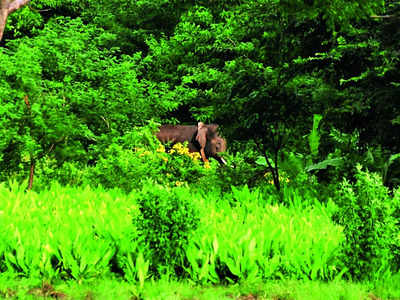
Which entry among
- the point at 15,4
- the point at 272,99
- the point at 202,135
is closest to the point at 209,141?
the point at 202,135

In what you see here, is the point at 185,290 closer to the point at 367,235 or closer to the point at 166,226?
the point at 166,226

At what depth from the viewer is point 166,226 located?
519 centimetres

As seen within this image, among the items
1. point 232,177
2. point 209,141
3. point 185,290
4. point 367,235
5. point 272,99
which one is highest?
point 272,99

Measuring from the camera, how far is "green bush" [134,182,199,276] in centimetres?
520

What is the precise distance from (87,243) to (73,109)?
6060mm

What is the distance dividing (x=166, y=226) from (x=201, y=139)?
11.8m

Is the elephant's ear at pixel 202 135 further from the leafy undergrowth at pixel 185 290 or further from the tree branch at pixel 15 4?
the leafy undergrowth at pixel 185 290

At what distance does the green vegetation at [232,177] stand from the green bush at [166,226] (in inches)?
0.5

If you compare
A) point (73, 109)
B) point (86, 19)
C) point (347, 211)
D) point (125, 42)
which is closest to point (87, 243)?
point (347, 211)

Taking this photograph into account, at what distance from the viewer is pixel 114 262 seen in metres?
5.38

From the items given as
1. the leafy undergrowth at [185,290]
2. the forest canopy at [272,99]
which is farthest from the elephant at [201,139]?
the leafy undergrowth at [185,290]

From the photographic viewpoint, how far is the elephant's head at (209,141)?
55.5 ft

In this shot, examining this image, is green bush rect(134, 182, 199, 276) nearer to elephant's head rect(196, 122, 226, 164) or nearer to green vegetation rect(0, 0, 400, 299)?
green vegetation rect(0, 0, 400, 299)

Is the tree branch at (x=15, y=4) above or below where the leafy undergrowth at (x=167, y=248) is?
above
